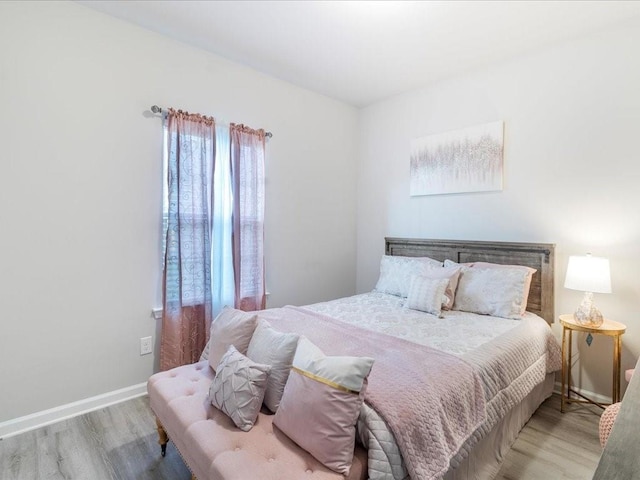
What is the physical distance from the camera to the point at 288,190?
339 centimetres

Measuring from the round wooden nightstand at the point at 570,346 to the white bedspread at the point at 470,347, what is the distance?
0.29 ft

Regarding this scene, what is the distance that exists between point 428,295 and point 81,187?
259cm

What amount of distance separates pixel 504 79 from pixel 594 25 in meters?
0.64

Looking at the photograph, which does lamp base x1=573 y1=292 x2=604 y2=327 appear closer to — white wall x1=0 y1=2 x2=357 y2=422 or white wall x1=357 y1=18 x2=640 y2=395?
white wall x1=357 y1=18 x2=640 y2=395

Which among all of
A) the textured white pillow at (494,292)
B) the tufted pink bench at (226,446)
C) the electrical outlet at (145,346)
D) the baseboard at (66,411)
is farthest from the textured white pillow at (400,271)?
the baseboard at (66,411)

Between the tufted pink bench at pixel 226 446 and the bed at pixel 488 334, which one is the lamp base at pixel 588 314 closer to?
the bed at pixel 488 334

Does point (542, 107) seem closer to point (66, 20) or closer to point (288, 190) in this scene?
point (288, 190)

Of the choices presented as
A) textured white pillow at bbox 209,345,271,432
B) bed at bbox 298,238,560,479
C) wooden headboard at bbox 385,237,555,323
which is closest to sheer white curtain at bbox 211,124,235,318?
bed at bbox 298,238,560,479

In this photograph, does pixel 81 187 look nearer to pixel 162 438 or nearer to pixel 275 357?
pixel 162 438

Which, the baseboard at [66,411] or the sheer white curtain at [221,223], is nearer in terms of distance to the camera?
the baseboard at [66,411]

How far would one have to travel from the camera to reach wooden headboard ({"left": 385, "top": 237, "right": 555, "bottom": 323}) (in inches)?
104

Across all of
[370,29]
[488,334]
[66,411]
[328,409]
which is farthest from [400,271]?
[66,411]

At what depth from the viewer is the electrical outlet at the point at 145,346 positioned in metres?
2.54

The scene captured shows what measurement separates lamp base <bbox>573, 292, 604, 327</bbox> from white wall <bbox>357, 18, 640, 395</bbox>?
0.26 m
